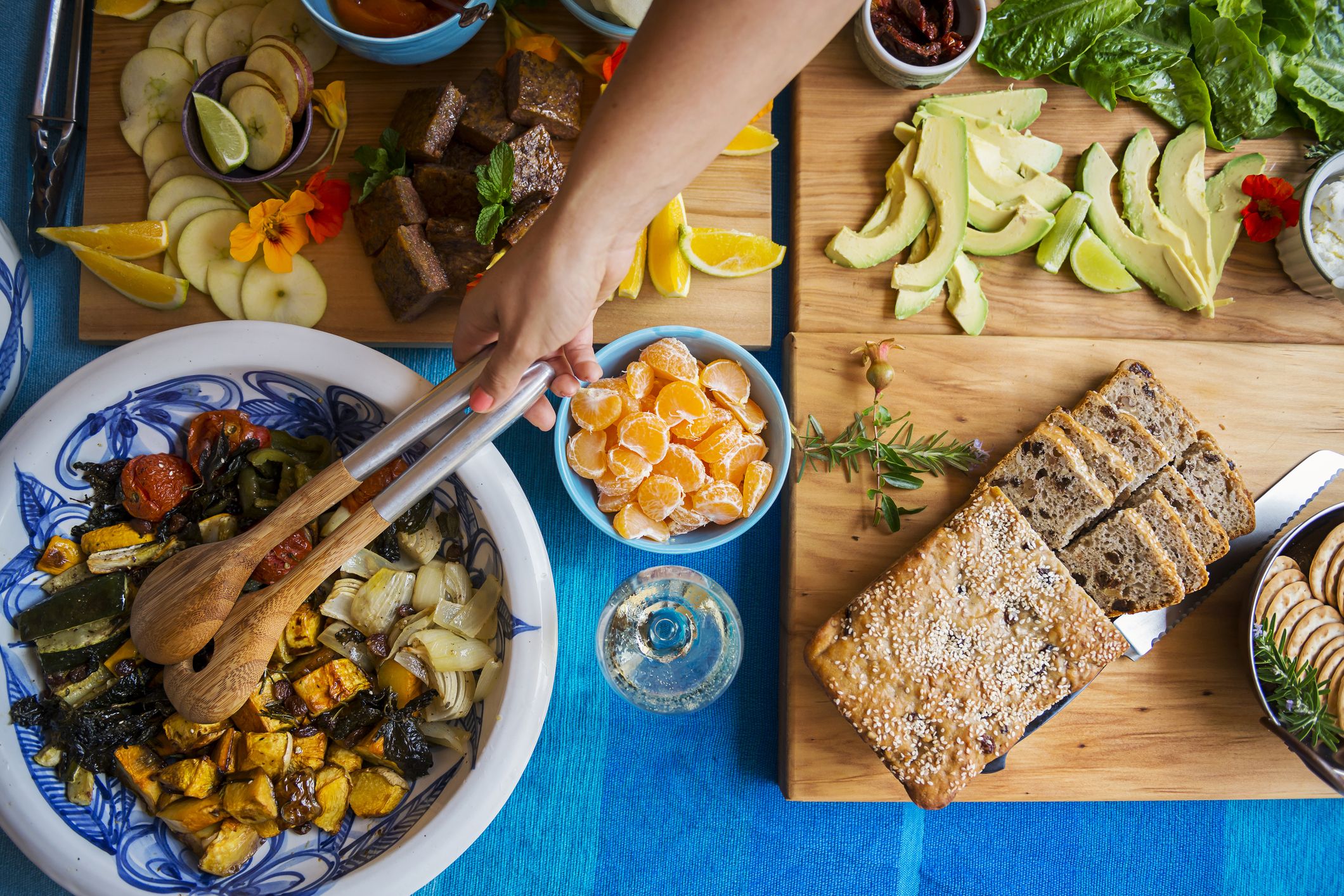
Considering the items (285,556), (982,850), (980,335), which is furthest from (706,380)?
(982,850)

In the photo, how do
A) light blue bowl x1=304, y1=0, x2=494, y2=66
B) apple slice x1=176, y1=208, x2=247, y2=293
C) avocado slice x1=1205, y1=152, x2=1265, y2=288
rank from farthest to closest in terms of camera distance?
1. avocado slice x1=1205, y1=152, x2=1265, y2=288
2. apple slice x1=176, y1=208, x2=247, y2=293
3. light blue bowl x1=304, y1=0, x2=494, y2=66

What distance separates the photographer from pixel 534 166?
149cm

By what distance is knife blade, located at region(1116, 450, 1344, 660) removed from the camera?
5.11 feet

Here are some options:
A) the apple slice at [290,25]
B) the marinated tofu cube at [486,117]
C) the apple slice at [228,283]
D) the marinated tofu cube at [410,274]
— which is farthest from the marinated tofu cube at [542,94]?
the apple slice at [228,283]

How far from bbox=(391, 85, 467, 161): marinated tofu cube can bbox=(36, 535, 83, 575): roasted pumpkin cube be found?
888mm

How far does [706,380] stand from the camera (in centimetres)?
147

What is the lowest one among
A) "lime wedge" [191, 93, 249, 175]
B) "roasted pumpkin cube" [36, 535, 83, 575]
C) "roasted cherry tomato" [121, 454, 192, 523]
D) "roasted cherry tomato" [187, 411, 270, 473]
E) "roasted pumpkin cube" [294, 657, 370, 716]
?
"roasted pumpkin cube" [294, 657, 370, 716]

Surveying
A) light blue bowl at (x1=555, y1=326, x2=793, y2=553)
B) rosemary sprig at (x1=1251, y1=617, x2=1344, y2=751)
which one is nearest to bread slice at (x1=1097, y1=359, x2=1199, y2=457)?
rosemary sprig at (x1=1251, y1=617, x2=1344, y2=751)

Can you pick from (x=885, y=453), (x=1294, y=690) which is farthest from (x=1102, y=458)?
(x=1294, y=690)

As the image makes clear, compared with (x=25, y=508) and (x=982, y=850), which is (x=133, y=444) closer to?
(x=25, y=508)

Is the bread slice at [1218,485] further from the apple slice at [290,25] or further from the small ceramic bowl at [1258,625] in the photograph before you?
the apple slice at [290,25]

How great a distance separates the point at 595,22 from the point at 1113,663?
1.56 meters

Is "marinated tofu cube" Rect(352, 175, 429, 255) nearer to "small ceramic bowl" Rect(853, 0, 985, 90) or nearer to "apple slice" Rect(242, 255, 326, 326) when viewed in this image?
"apple slice" Rect(242, 255, 326, 326)

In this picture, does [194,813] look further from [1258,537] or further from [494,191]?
[1258,537]
